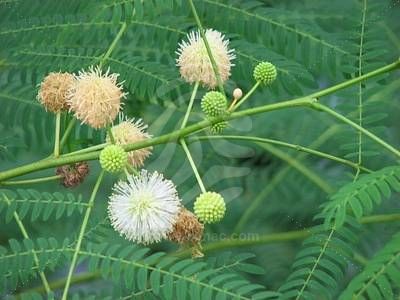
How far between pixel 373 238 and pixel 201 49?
1.08 m

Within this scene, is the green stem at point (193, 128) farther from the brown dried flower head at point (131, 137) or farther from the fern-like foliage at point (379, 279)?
the fern-like foliage at point (379, 279)

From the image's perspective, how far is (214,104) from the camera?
71.2 inches

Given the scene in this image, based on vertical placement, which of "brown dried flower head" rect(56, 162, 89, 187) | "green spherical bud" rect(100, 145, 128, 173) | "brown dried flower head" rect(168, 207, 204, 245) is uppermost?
"green spherical bud" rect(100, 145, 128, 173)

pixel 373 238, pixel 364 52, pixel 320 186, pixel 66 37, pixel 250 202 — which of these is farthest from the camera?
pixel 250 202

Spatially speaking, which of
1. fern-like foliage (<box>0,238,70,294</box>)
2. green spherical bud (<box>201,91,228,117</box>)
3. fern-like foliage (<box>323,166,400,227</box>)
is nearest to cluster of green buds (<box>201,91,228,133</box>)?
green spherical bud (<box>201,91,228,117</box>)

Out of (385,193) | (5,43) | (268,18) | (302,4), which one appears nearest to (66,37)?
(5,43)

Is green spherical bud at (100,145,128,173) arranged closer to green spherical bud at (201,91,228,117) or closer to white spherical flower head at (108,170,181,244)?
white spherical flower head at (108,170,181,244)

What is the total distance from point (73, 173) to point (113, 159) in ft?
0.89

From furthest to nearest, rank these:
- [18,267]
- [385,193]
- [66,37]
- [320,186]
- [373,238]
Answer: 1. [320,186]
2. [373,238]
3. [66,37]
4. [18,267]
5. [385,193]

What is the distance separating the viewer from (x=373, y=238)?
2.71 m

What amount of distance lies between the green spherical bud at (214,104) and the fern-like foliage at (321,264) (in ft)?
1.18

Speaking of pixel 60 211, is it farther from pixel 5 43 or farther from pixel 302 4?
pixel 302 4

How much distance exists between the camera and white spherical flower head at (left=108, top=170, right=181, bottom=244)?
69.5 inches

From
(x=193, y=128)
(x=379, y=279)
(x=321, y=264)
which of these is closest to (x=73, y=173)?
(x=193, y=128)
